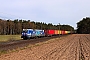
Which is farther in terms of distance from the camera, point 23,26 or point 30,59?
point 23,26

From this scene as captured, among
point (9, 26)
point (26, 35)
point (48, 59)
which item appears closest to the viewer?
point (48, 59)

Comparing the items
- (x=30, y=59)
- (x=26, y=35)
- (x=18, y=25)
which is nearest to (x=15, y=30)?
(x=18, y=25)

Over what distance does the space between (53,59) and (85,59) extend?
2.38 meters

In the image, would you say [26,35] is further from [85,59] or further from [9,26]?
[9,26]

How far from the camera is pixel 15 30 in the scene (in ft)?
457

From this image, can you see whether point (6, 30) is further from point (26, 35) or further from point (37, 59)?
point (37, 59)

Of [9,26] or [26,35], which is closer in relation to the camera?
[26,35]

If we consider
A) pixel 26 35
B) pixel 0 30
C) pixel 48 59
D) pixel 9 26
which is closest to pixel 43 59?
pixel 48 59

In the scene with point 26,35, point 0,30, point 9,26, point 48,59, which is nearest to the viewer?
point 48,59

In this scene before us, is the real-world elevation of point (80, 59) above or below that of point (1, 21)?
below

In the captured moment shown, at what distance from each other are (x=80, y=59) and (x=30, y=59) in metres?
3.73

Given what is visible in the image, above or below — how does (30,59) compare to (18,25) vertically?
below

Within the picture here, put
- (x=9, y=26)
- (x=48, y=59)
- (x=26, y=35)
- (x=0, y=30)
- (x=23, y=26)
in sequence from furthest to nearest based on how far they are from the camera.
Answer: (x=23, y=26) → (x=9, y=26) → (x=0, y=30) → (x=26, y=35) → (x=48, y=59)

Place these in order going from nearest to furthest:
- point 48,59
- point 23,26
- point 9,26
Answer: point 48,59, point 9,26, point 23,26
